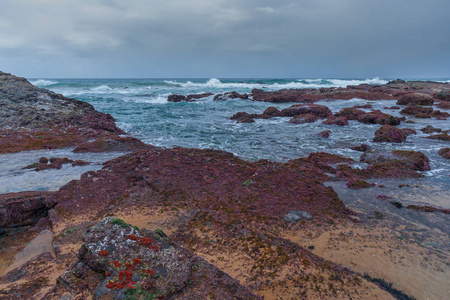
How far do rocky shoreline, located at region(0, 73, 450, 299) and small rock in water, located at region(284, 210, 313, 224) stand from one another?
0.07 ft

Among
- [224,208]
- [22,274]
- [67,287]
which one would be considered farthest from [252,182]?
[22,274]

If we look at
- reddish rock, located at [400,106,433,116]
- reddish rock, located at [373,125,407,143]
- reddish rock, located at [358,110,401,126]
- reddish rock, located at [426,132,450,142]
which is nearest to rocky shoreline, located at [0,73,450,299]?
reddish rock, located at [373,125,407,143]

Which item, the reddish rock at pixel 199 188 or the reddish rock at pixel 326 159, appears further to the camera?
the reddish rock at pixel 326 159

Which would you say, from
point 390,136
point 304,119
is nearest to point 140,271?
point 390,136

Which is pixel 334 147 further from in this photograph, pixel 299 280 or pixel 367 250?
pixel 299 280

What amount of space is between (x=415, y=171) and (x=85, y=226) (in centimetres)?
1001

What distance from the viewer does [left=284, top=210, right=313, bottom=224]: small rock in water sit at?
4.90 m

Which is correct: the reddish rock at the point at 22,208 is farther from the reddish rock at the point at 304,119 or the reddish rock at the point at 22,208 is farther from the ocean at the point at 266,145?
the reddish rock at the point at 304,119

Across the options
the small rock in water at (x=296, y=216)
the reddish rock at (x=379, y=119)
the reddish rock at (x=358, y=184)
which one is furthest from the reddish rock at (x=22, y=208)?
the reddish rock at (x=379, y=119)

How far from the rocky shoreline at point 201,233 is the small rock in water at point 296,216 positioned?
2 cm

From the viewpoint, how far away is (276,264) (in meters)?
3.67

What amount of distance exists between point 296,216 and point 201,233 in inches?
81.2

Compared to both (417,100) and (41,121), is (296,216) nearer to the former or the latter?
(41,121)

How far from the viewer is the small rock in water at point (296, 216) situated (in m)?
4.90
